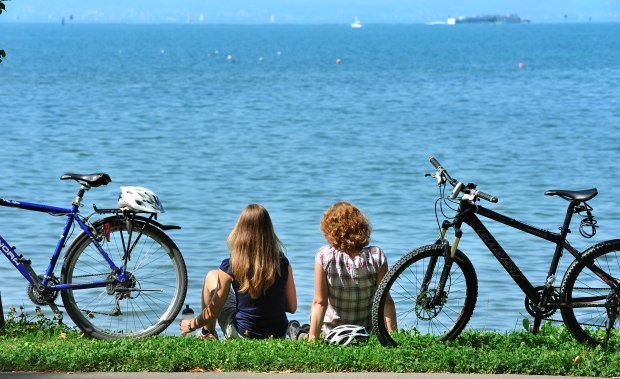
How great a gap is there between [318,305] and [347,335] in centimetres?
39

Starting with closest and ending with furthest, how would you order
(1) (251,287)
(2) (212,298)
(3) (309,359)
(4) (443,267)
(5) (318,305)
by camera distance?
(3) (309,359)
(4) (443,267)
(5) (318,305)
(1) (251,287)
(2) (212,298)

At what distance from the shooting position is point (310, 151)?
3130 centimetres

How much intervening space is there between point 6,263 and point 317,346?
285 inches

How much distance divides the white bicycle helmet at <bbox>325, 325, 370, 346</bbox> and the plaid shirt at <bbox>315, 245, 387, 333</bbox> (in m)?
0.35

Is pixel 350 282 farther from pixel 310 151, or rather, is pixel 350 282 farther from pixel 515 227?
pixel 310 151

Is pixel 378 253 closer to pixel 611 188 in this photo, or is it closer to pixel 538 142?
pixel 611 188

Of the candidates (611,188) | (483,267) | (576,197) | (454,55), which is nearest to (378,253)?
(576,197)

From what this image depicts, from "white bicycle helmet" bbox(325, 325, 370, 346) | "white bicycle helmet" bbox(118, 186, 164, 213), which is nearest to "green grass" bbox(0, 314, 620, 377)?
"white bicycle helmet" bbox(325, 325, 370, 346)

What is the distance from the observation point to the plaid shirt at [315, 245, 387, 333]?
7.83m

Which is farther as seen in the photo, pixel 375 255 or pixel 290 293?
pixel 290 293

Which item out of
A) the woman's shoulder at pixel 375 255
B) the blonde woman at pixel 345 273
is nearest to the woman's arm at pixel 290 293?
the blonde woman at pixel 345 273

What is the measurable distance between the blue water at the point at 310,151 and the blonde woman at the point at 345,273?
4.07 metres

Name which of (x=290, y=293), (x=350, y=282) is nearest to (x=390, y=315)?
(x=350, y=282)

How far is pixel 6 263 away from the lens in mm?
13742
